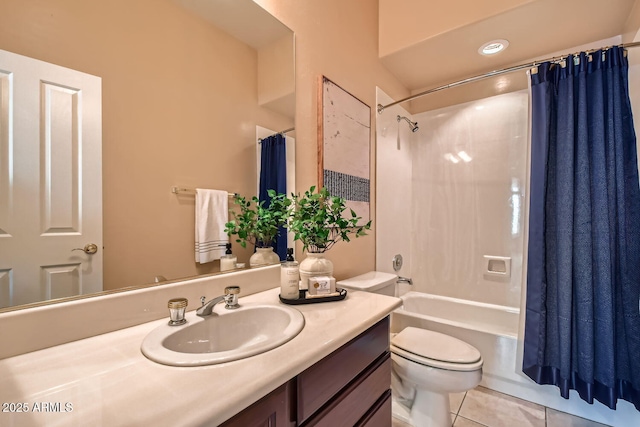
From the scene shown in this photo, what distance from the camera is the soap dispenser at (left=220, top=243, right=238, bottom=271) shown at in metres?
1.10

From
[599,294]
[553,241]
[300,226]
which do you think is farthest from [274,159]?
[599,294]

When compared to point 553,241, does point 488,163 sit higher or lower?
higher

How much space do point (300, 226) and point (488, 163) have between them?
1.88m

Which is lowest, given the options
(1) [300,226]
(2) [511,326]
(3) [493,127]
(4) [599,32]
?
(2) [511,326]

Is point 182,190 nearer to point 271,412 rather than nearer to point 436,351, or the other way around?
point 271,412

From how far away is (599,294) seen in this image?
1.39 meters

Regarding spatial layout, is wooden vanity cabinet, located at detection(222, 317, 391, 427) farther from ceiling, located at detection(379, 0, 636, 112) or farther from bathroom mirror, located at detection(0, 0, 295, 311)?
ceiling, located at detection(379, 0, 636, 112)

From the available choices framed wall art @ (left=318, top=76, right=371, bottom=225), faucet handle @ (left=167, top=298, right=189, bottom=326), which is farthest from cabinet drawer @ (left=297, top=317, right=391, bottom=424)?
framed wall art @ (left=318, top=76, right=371, bottom=225)

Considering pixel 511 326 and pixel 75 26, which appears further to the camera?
pixel 511 326

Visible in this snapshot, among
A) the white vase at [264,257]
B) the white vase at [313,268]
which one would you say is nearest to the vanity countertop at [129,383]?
the white vase at [313,268]

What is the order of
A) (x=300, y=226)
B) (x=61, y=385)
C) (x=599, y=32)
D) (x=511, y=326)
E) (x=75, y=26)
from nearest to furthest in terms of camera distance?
(x=61, y=385) < (x=75, y=26) < (x=300, y=226) < (x=599, y=32) < (x=511, y=326)

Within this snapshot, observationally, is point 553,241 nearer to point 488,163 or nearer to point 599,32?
point 488,163

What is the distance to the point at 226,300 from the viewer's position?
0.94 meters

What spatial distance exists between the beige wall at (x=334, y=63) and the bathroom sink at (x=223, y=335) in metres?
0.68
